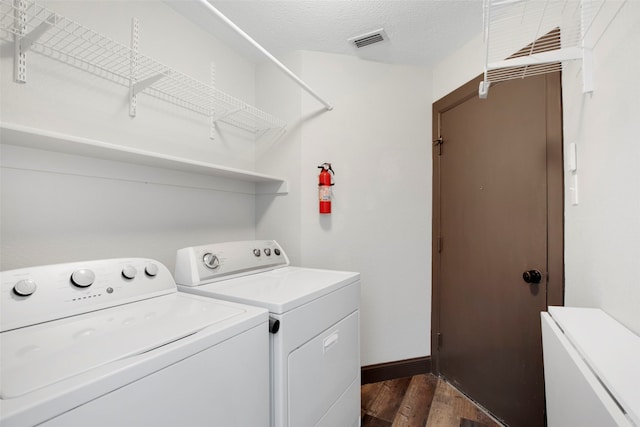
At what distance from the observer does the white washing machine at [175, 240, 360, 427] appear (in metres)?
1.07

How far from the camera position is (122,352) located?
0.69 metres

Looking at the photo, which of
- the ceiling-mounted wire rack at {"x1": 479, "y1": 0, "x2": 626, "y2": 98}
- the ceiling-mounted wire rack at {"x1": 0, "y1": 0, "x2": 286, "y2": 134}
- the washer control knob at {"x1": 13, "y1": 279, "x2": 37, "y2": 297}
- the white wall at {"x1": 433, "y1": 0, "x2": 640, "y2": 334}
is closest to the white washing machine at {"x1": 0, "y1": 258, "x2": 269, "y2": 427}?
the washer control knob at {"x1": 13, "y1": 279, "x2": 37, "y2": 297}

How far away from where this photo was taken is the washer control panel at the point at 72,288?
0.88 m

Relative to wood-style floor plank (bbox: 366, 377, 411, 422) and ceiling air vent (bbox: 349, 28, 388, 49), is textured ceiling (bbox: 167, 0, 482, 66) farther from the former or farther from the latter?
wood-style floor plank (bbox: 366, 377, 411, 422)

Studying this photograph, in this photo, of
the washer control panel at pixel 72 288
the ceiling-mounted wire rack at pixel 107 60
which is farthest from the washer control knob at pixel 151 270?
the ceiling-mounted wire rack at pixel 107 60

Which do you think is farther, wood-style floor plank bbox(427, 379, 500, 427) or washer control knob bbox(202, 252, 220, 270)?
wood-style floor plank bbox(427, 379, 500, 427)

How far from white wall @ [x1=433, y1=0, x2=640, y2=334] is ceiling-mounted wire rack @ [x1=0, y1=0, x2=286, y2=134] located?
5.77ft

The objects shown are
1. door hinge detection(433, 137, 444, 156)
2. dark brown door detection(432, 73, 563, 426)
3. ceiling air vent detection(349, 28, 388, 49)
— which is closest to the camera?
dark brown door detection(432, 73, 563, 426)

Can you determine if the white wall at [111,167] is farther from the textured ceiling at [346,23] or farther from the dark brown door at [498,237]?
the dark brown door at [498,237]

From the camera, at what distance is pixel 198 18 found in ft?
5.95

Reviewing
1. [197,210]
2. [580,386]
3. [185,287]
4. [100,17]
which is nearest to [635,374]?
[580,386]

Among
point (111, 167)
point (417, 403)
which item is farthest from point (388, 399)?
point (111, 167)

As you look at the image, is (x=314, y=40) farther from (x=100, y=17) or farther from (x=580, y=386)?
(x=580, y=386)

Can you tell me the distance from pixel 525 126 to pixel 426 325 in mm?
1636
